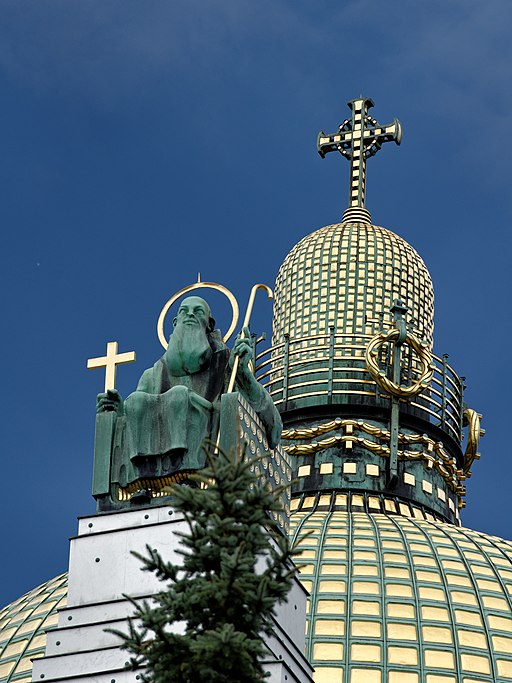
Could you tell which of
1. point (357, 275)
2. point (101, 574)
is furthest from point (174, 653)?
point (357, 275)

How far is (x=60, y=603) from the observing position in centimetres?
5584

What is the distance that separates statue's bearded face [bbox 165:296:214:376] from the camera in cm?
3778

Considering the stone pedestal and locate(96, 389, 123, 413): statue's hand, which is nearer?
the stone pedestal

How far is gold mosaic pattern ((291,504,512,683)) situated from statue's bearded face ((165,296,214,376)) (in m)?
14.6

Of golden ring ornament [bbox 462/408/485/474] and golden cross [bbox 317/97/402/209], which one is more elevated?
golden cross [bbox 317/97/402/209]

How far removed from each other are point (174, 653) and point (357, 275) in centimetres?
3919

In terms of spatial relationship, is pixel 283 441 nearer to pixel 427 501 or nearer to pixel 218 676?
pixel 427 501

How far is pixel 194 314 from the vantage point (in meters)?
38.4

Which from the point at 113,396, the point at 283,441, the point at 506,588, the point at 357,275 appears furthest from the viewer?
the point at 357,275

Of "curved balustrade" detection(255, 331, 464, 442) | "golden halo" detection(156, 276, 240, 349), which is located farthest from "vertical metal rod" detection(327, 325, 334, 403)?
"golden halo" detection(156, 276, 240, 349)

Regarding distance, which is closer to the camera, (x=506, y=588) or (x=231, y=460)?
(x=231, y=460)

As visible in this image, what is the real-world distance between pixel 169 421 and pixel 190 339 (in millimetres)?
1678

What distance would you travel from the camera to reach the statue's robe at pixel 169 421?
36438 mm

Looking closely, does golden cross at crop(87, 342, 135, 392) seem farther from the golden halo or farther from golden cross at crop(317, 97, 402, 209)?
golden cross at crop(317, 97, 402, 209)
